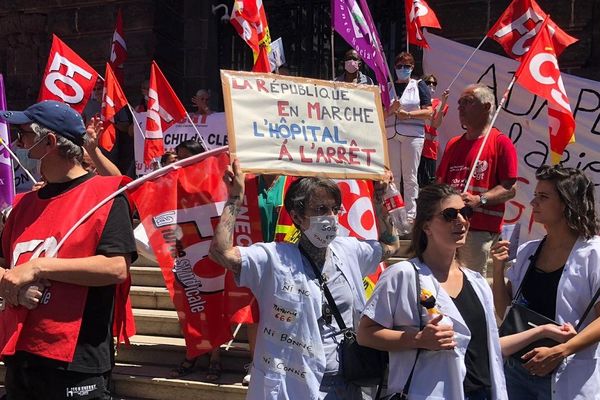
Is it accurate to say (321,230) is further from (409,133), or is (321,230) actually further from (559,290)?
(409,133)

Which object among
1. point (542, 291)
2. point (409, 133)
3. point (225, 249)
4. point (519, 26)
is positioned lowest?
point (542, 291)

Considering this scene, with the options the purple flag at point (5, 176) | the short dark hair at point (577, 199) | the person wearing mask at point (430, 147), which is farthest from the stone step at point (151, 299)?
the short dark hair at point (577, 199)

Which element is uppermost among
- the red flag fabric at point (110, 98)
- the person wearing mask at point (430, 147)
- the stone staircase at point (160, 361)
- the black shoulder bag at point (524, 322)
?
the red flag fabric at point (110, 98)

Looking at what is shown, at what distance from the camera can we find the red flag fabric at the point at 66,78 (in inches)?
262

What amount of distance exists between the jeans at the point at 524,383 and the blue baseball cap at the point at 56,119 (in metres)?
2.12

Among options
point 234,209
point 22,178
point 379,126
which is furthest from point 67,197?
point 22,178

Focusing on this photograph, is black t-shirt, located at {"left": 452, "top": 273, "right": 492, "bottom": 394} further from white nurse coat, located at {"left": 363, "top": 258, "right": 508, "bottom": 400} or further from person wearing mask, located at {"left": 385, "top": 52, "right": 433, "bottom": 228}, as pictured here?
person wearing mask, located at {"left": 385, "top": 52, "right": 433, "bottom": 228}

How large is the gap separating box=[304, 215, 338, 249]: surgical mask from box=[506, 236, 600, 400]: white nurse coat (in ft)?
3.31

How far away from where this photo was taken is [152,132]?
261 inches

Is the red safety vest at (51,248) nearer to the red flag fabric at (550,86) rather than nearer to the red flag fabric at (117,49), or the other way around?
the red flag fabric at (550,86)

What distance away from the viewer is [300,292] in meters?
2.94

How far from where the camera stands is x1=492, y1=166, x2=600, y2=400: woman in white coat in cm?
295

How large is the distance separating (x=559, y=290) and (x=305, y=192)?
3.83 ft

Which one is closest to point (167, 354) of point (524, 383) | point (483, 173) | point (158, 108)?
point (158, 108)
